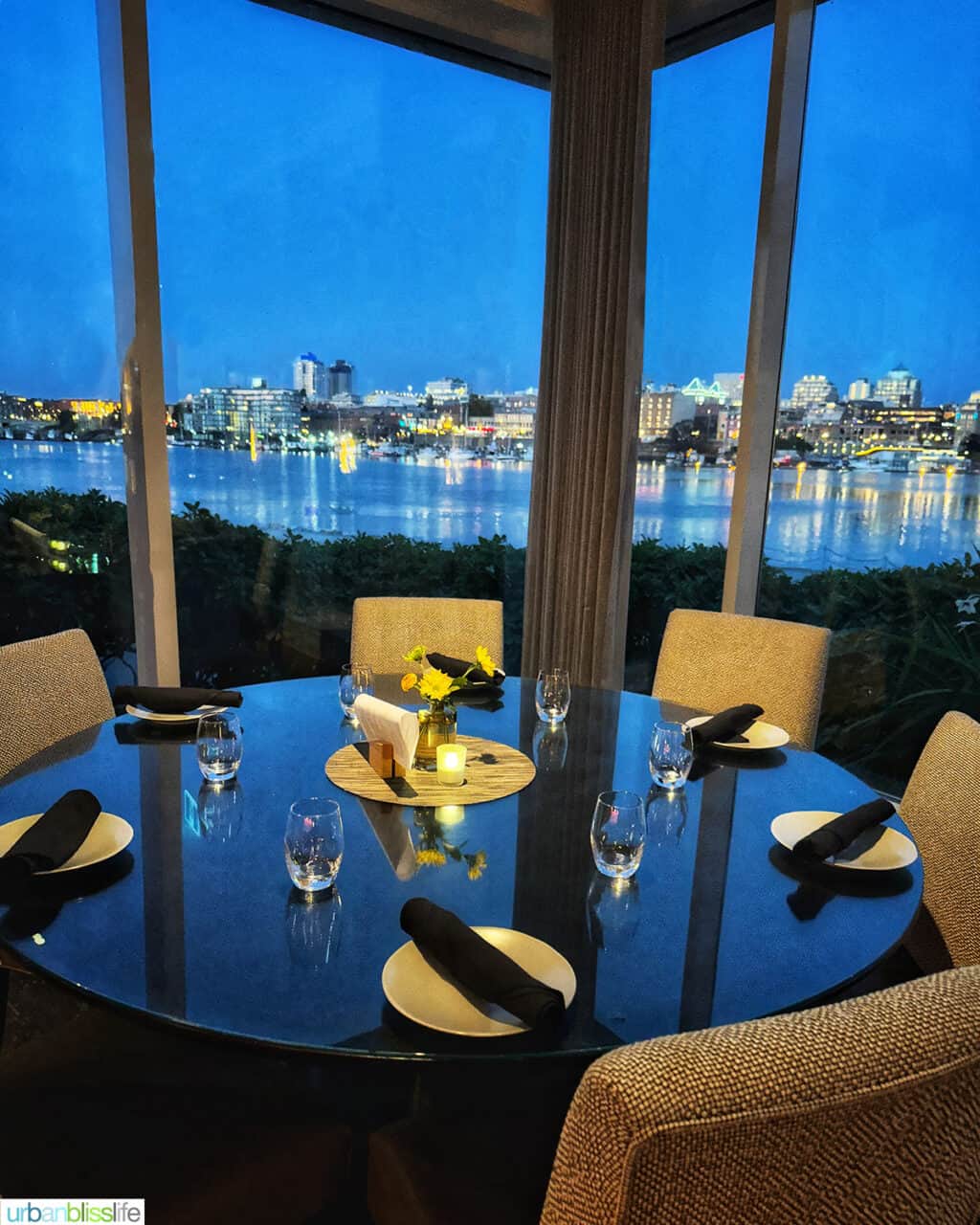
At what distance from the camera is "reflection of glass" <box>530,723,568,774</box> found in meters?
1.74

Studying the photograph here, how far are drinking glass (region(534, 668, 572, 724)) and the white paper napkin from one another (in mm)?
407

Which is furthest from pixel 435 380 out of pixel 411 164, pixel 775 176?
pixel 775 176

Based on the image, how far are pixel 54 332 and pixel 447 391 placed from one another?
1.66 metres

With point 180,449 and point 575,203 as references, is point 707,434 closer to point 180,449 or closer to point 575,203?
point 575,203

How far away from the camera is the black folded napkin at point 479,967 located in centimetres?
93

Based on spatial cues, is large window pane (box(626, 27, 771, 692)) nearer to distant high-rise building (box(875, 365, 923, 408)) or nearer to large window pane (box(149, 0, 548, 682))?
distant high-rise building (box(875, 365, 923, 408))

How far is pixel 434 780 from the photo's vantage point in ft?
5.31

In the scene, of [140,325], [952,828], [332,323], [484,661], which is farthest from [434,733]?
[332,323]

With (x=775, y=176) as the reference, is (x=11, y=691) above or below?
below

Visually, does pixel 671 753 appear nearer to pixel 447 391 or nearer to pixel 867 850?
pixel 867 850

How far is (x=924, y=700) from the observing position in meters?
3.19

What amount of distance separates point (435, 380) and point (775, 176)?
1653mm

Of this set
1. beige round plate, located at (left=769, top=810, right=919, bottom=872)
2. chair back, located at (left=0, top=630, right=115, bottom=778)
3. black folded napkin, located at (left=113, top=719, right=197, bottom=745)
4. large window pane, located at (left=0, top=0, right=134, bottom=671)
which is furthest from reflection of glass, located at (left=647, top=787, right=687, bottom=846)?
large window pane, located at (left=0, top=0, right=134, bottom=671)

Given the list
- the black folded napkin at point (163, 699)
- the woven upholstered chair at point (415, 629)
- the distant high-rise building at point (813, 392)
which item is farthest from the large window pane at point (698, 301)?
the black folded napkin at point (163, 699)
